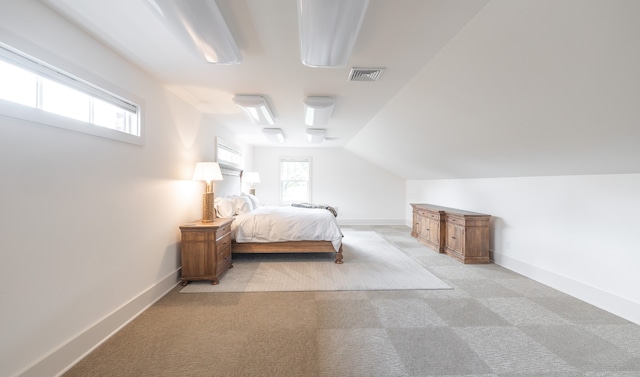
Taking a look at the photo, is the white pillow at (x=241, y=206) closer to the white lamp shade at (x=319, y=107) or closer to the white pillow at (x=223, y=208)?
the white pillow at (x=223, y=208)

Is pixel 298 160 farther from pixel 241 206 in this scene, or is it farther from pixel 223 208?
pixel 223 208

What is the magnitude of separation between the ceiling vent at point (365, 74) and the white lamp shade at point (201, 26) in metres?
1.10

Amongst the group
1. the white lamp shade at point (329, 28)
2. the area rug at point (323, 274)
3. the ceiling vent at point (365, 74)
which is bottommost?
the area rug at point (323, 274)

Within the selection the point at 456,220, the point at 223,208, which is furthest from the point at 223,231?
the point at 456,220

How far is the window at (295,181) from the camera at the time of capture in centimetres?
729

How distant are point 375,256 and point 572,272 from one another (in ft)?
7.90

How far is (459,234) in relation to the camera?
12.7 feet

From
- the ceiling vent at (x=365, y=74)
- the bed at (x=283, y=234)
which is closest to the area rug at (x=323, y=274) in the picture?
the bed at (x=283, y=234)

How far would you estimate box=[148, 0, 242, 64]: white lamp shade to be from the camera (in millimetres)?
1327

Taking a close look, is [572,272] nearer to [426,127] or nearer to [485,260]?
[485,260]

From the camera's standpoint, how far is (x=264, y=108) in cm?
322

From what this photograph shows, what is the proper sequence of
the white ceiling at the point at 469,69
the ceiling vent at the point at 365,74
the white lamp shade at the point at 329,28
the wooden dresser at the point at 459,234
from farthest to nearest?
the wooden dresser at the point at 459,234 → the ceiling vent at the point at 365,74 → the white ceiling at the point at 469,69 → the white lamp shade at the point at 329,28

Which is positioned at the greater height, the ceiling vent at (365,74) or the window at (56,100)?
the ceiling vent at (365,74)

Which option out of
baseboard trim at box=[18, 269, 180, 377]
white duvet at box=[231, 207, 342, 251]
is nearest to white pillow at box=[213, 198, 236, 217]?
white duvet at box=[231, 207, 342, 251]
